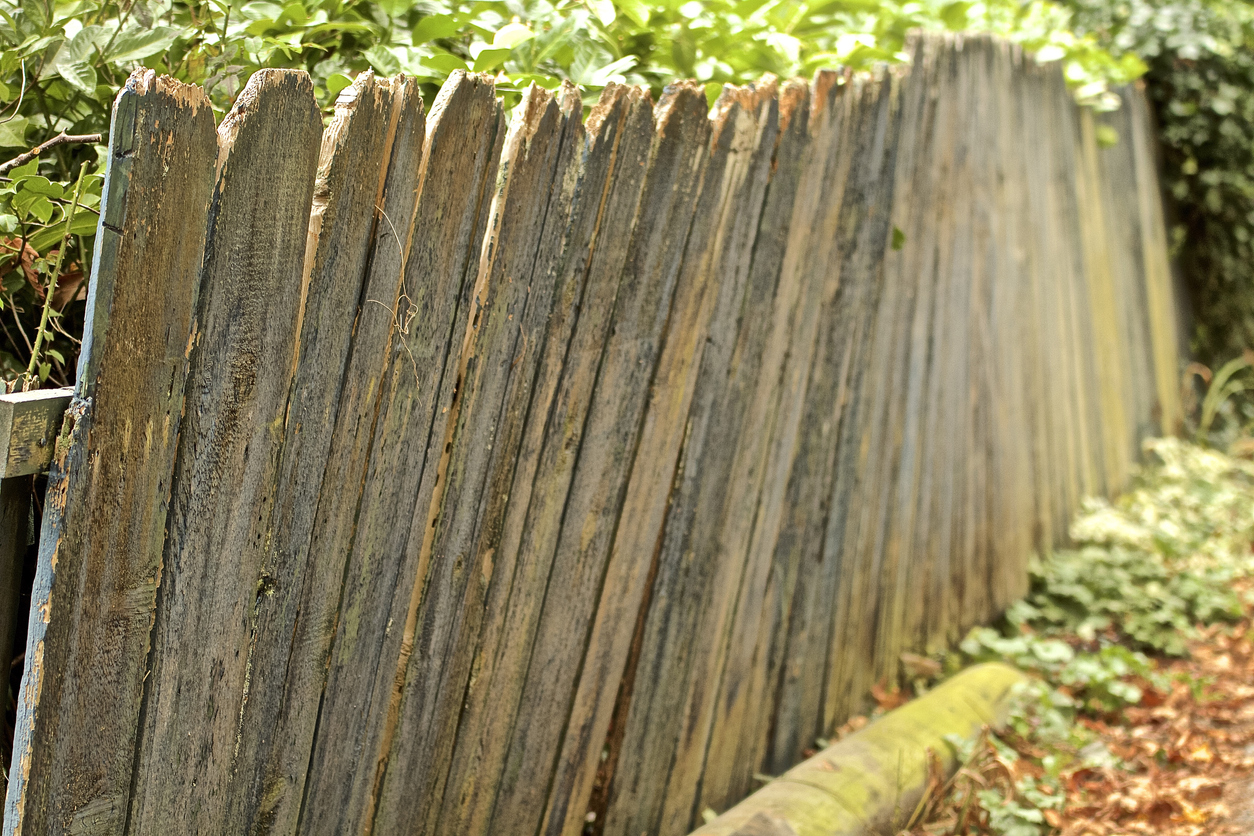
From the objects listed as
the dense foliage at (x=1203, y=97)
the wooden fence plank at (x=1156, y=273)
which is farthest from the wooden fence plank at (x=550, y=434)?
the dense foliage at (x=1203, y=97)

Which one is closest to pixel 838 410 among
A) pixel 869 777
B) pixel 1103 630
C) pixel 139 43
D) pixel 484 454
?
pixel 869 777

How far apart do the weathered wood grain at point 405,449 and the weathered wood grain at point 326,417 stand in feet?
0.07

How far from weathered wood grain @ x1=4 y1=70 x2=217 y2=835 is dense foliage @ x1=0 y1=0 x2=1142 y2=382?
0.50 ft

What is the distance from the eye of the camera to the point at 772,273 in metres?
2.25

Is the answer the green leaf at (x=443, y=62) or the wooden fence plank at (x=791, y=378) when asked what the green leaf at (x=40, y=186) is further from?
the wooden fence plank at (x=791, y=378)

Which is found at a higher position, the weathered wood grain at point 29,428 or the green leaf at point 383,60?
the green leaf at point 383,60

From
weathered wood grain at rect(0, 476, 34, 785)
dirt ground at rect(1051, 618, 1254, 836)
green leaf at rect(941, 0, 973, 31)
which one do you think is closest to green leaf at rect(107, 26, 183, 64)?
weathered wood grain at rect(0, 476, 34, 785)

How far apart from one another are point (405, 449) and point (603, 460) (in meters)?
0.47

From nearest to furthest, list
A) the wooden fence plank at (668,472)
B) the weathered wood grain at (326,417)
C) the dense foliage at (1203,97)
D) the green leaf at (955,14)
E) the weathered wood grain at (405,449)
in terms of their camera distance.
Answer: the weathered wood grain at (326,417), the weathered wood grain at (405,449), the wooden fence plank at (668,472), the green leaf at (955,14), the dense foliage at (1203,97)

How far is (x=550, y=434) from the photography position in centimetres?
180

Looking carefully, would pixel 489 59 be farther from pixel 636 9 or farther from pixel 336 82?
pixel 636 9

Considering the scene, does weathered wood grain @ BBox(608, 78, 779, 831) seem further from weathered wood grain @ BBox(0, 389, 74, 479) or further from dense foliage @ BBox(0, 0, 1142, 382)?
weathered wood grain @ BBox(0, 389, 74, 479)

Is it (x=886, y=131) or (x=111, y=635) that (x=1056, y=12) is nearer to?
(x=886, y=131)

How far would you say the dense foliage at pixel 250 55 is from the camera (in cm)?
137
